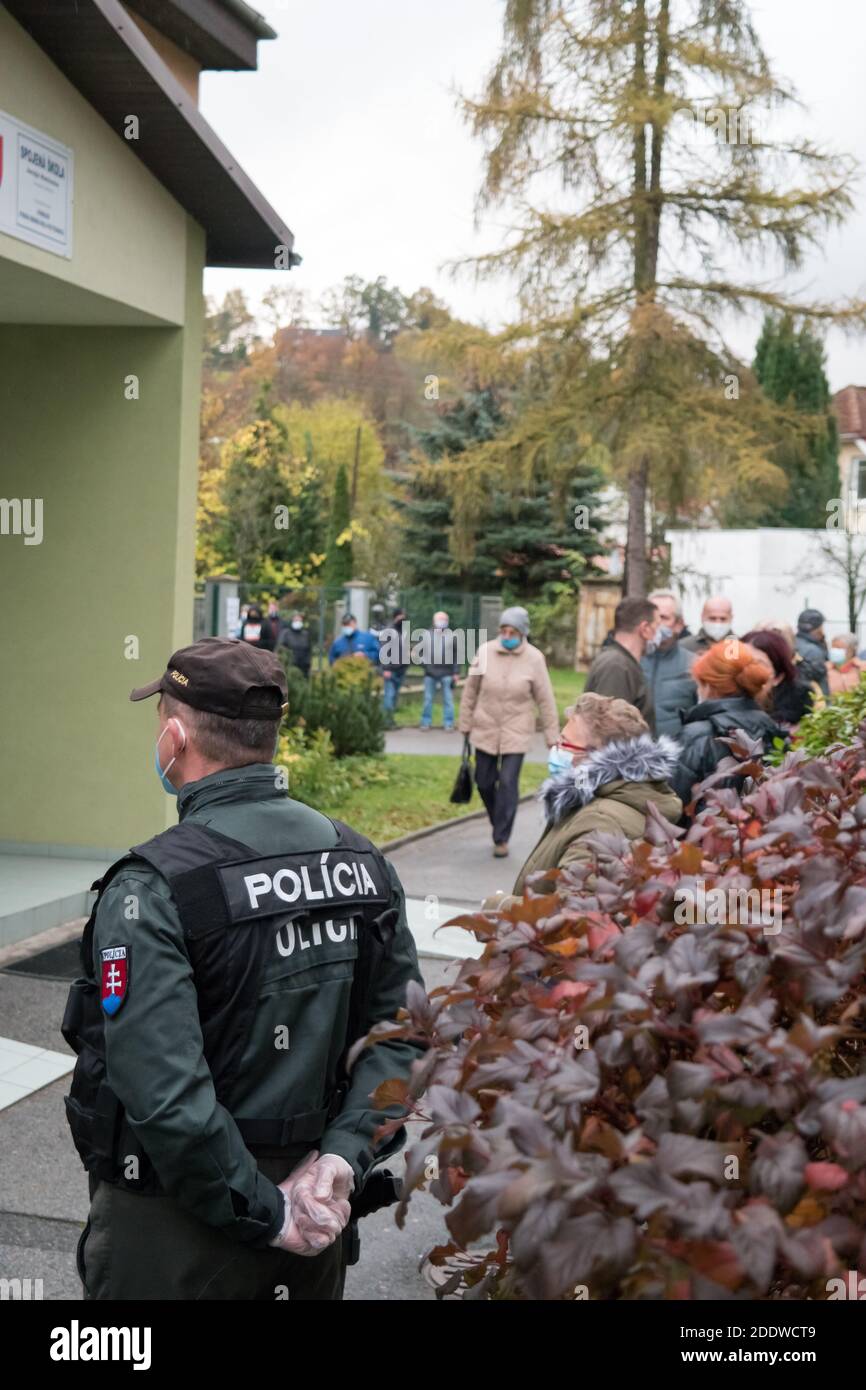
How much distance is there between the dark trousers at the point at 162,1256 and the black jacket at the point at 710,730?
A: 3817mm

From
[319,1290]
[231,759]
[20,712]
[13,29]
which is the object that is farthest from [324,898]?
[20,712]

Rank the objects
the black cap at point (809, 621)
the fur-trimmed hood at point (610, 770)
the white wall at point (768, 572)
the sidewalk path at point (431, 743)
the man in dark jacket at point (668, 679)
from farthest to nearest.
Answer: the white wall at point (768, 572), the sidewalk path at point (431, 743), the black cap at point (809, 621), the man in dark jacket at point (668, 679), the fur-trimmed hood at point (610, 770)

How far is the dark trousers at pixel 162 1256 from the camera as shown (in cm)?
252

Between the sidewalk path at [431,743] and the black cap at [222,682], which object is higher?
the black cap at [222,682]

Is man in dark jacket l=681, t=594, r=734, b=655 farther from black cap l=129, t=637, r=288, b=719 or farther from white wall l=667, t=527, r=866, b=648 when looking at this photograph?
white wall l=667, t=527, r=866, b=648

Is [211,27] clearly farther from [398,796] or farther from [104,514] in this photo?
[398,796]

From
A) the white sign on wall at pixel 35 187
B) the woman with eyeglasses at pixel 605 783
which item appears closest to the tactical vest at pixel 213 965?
the woman with eyeglasses at pixel 605 783

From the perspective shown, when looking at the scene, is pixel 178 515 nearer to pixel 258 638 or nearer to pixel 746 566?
pixel 258 638

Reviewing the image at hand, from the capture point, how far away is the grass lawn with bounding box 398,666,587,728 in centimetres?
2366

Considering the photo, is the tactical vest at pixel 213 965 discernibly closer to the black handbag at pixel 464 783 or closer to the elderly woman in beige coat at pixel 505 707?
the elderly woman in beige coat at pixel 505 707

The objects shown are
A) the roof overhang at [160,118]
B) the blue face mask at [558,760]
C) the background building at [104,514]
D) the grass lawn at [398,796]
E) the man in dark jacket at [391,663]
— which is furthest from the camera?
the man in dark jacket at [391,663]

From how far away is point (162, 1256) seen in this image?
2523 millimetres

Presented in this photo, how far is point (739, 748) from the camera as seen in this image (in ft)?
8.93

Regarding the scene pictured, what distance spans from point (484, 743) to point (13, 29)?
6182mm
